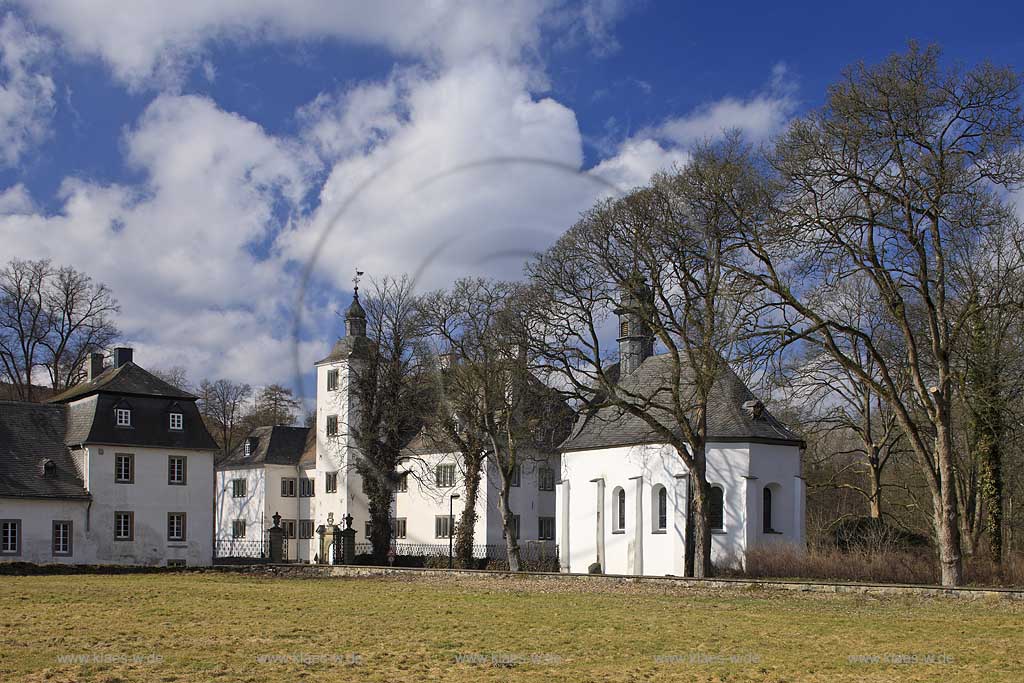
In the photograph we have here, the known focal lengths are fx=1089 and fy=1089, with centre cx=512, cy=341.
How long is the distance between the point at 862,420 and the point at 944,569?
20.4 metres

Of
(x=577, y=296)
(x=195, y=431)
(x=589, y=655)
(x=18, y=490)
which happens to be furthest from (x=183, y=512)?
(x=589, y=655)

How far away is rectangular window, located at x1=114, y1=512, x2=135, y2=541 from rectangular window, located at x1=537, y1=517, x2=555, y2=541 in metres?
20.8

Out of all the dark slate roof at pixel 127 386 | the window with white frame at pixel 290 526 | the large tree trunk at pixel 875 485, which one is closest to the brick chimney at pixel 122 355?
the dark slate roof at pixel 127 386

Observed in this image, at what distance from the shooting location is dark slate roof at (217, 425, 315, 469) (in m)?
67.7

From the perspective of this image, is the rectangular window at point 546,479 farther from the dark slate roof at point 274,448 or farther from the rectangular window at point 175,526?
the rectangular window at point 175,526

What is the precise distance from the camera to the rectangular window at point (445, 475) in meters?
55.6

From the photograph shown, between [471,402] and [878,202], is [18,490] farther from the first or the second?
[878,202]

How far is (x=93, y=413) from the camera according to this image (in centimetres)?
4628

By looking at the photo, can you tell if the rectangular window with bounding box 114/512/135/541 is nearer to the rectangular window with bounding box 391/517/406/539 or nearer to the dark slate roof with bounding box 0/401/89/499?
the dark slate roof with bounding box 0/401/89/499

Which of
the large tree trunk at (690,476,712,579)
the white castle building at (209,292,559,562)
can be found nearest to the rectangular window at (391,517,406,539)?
the white castle building at (209,292,559,562)

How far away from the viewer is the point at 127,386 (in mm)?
47719

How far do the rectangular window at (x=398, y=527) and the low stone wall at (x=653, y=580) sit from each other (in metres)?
18.0

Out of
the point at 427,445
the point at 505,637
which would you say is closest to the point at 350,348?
the point at 427,445

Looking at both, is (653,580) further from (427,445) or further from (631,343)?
(427,445)
